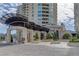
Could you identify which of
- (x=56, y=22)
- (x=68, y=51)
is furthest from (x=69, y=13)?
(x=68, y=51)

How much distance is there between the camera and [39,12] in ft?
20.7

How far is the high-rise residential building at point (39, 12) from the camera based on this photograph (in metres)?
6.27

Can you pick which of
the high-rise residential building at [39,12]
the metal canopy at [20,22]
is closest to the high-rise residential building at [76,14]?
the high-rise residential building at [39,12]

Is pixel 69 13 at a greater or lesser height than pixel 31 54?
greater

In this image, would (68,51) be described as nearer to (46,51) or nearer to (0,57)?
(46,51)

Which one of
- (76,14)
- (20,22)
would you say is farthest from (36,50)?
(76,14)

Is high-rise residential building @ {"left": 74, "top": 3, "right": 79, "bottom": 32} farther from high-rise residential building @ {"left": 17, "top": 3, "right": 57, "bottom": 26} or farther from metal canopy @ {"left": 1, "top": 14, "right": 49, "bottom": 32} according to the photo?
metal canopy @ {"left": 1, "top": 14, "right": 49, "bottom": 32}

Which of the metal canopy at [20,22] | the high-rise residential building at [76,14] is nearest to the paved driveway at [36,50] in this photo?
the metal canopy at [20,22]

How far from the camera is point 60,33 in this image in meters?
6.27

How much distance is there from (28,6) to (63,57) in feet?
4.35

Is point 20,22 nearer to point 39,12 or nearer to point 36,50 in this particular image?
point 39,12

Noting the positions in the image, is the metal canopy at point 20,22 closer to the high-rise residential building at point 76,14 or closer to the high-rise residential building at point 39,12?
the high-rise residential building at point 39,12

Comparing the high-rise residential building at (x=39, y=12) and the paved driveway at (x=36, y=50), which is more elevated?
the high-rise residential building at (x=39, y=12)

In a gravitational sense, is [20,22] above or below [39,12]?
below
